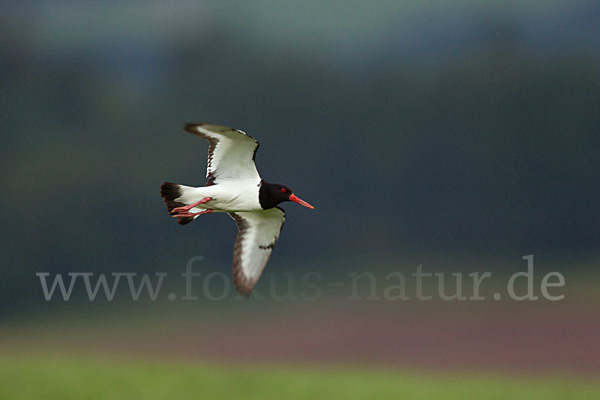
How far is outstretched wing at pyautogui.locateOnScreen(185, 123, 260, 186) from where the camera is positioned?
9.52 m

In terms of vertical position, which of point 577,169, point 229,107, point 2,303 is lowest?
point 2,303

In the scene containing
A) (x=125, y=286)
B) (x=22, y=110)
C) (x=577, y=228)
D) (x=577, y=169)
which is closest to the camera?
(x=125, y=286)

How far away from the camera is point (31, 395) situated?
21266mm

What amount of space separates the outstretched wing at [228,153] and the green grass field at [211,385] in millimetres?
12136

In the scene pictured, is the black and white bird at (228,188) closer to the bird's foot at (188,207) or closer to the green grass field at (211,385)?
the bird's foot at (188,207)

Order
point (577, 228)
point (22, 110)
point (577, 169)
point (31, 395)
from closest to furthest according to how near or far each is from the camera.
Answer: point (31, 395), point (577, 228), point (577, 169), point (22, 110)

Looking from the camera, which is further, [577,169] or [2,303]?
[577,169]

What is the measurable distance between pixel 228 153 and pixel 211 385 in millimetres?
12589

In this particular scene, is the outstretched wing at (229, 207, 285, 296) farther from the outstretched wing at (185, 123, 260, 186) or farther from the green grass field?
the green grass field

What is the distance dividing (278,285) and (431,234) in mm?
14384

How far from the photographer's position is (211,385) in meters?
21.3

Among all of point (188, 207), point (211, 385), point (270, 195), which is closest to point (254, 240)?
point (270, 195)

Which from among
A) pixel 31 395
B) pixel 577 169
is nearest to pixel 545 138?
pixel 577 169

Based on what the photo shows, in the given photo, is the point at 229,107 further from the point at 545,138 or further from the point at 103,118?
the point at 545,138
